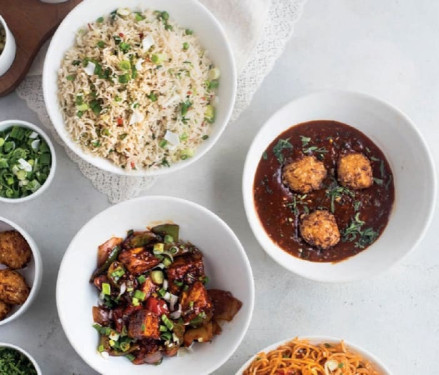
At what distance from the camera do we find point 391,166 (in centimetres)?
402

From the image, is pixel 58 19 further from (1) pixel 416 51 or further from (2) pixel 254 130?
(1) pixel 416 51

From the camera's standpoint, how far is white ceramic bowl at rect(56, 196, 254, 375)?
354 cm

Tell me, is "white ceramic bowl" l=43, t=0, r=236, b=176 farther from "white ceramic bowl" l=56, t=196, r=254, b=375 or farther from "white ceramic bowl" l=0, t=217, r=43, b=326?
"white ceramic bowl" l=0, t=217, r=43, b=326

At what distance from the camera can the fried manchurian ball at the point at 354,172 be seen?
151 inches

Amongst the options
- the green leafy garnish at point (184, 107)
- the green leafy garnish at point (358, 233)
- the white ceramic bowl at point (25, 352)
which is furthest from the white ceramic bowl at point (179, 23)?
the white ceramic bowl at point (25, 352)

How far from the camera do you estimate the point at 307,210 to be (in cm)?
391

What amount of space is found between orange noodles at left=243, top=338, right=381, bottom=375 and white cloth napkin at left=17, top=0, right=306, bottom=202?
1.25 metres

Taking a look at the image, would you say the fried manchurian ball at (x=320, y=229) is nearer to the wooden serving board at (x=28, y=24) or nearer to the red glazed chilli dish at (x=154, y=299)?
the red glazed chilli dish at (x=154, y=299)

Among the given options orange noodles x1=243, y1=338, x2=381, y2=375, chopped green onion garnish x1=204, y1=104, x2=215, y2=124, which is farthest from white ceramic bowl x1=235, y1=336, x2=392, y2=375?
chopped green onion garnish x1=204, y1=104, x2=215, y2=124

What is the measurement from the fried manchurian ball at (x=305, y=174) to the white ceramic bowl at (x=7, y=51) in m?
1.70

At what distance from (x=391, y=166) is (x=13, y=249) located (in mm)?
2261

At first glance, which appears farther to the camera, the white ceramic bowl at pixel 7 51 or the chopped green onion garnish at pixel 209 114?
the chopped green onion garnish at pixel 209 114

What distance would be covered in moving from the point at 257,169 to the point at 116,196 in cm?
87

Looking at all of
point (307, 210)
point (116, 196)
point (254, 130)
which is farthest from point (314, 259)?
point (116, 196)
